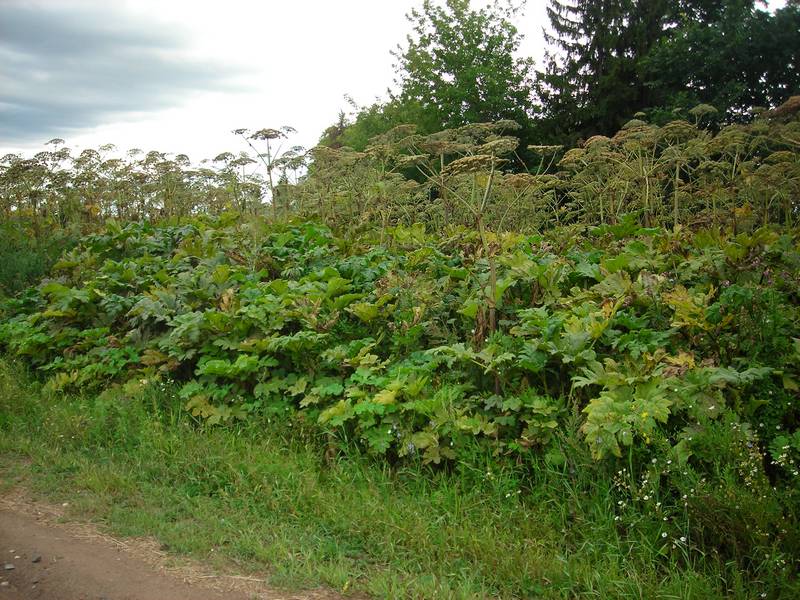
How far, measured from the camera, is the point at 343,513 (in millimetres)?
4242

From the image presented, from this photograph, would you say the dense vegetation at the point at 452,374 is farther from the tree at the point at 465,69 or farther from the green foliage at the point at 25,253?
the tree at the point at 465,69

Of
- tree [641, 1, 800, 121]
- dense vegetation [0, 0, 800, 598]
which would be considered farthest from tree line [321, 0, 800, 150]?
dense vegetation [0, 0, 800, 598]

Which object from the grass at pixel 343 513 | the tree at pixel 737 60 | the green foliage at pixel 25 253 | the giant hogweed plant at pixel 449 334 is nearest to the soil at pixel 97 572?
the grass at pixel 343 513

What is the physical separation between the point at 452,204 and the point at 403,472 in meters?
5.09

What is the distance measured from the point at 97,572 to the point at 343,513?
1.41 meters

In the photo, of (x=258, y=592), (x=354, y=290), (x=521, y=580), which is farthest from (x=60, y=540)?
(x=354, y=290)

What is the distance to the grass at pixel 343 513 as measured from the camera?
3.54m

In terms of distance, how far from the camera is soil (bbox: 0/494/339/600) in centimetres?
357

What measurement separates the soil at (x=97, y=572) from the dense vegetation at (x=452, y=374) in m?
0.20

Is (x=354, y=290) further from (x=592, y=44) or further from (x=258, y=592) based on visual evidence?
(x=592, y=44)

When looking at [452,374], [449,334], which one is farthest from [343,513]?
[449,334]

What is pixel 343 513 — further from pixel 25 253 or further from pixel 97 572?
pixel 25 253

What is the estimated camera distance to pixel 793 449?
3.95 m

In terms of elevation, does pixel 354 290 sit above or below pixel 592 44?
below
